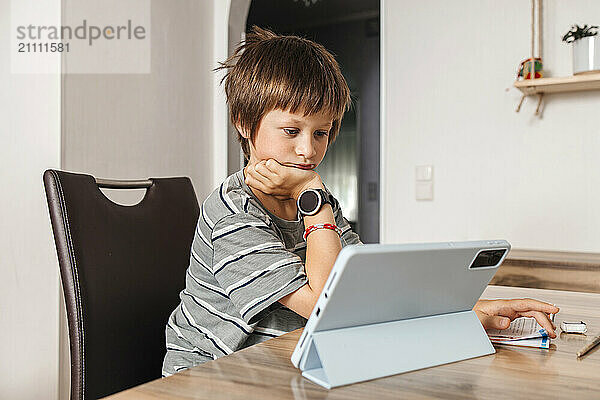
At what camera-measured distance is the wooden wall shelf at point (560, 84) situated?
6.91 feet

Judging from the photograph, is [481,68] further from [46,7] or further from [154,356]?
[154,356]

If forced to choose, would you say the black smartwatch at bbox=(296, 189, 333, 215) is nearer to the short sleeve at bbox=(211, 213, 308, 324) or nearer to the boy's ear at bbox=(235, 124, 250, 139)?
the short sleeve at bbox=(211, 213, 308, 324)

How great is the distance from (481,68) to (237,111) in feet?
5.39

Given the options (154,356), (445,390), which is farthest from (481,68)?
(445,390)

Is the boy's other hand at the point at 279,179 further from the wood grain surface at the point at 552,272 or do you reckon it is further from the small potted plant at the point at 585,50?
the small potted plant at the point at 585,50

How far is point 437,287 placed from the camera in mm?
723

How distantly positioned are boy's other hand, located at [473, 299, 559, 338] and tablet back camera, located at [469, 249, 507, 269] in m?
0.15

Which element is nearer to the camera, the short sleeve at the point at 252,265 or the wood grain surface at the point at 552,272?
the short sleeve at the point at 252,265

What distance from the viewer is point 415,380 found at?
0.66 meters

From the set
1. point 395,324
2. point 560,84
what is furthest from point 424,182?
point 395,324

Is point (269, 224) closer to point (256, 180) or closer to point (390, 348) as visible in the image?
point (256, 180)

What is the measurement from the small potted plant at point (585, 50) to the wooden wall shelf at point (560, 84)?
0.09 ft

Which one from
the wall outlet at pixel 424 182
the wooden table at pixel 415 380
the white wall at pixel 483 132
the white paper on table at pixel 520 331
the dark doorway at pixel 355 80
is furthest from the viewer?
the dark doorway at pixel 355 80

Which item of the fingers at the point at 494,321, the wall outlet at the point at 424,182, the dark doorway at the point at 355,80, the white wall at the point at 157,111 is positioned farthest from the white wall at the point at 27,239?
the dark doorway at the point at 355,80
